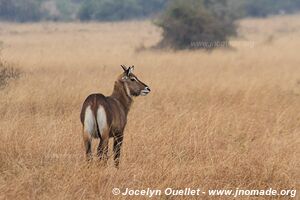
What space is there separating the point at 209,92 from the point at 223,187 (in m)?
5.41

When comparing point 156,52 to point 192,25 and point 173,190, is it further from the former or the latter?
point 173,190

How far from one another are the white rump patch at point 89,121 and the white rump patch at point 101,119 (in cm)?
5

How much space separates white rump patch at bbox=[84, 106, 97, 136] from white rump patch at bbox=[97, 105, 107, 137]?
52 millimetres

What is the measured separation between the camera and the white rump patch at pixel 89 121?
203 inches

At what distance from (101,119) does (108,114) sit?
0.40ft

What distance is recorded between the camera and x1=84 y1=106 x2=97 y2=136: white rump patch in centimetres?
517

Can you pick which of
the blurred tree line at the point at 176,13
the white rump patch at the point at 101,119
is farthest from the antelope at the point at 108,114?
the blurred tree line at the point at 176,13

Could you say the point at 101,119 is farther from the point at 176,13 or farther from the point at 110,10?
the point at 110,10

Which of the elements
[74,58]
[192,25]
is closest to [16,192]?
[74,58]

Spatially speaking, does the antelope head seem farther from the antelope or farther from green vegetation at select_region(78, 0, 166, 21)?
green vegetation at select_region(78, 0, 166, 21)

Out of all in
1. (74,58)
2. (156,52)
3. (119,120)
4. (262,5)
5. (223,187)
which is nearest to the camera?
(223,187)

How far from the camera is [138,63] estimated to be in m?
15.7

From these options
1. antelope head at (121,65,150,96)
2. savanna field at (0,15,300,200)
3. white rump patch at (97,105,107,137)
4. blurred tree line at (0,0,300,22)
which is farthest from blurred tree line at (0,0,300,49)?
white rump patch at (97,105,107,137)

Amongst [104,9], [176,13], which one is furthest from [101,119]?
[104,9]
